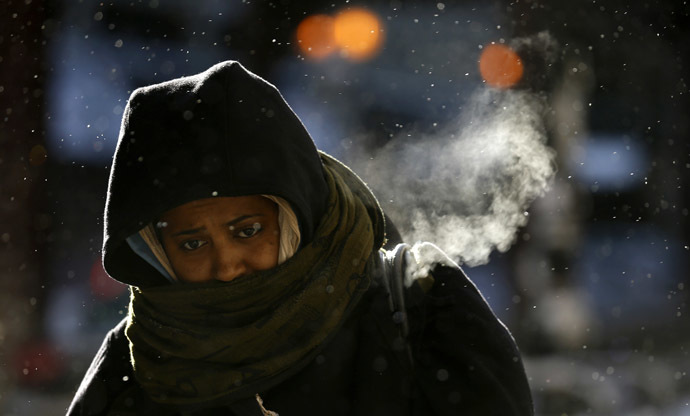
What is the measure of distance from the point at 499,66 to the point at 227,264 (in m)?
6.58

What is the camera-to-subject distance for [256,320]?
7.04 ft

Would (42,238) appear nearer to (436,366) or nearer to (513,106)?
(513,106)

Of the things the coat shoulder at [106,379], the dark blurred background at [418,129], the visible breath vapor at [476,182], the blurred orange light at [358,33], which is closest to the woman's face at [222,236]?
the coat shoulder at [106,379]

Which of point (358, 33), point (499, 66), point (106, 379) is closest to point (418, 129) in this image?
point (358, 33)

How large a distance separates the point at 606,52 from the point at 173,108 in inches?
485

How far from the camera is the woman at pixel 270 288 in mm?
2053

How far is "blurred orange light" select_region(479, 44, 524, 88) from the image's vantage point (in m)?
7.18

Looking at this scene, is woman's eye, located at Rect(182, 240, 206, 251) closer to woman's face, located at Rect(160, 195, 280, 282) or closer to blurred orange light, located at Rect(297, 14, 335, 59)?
woman's face, located at Rect(160, 195, 280, 282)

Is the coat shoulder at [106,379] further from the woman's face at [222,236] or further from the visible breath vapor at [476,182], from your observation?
the visible breath vapor at [476,182]

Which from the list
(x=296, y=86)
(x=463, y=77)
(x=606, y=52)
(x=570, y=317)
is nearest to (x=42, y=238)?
(x=296, y=86)

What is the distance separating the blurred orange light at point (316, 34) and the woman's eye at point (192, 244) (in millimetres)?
8387

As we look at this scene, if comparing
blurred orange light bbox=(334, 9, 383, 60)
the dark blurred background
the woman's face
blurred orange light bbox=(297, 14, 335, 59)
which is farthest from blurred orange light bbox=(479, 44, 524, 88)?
the woman's face

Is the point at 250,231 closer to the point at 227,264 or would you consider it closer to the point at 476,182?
the point at 227,264

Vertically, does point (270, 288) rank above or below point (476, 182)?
above
